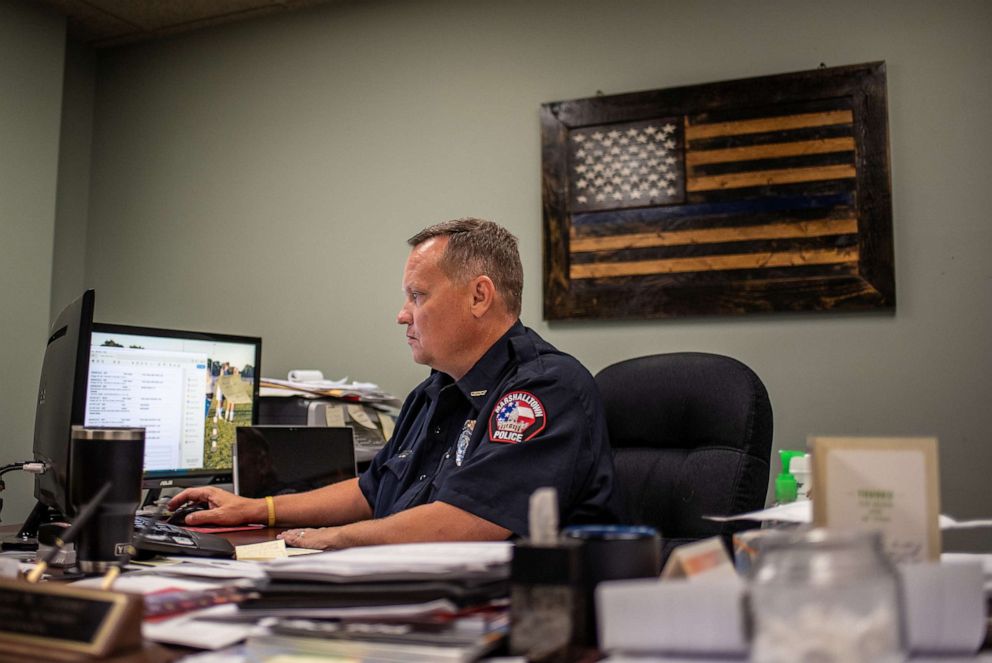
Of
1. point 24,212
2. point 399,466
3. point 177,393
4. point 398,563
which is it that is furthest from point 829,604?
point 24,212

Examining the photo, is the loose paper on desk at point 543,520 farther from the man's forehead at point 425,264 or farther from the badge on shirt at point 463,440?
the man's forehead at point 425,264

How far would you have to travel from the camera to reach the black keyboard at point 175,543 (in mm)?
1181

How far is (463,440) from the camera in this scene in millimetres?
1626

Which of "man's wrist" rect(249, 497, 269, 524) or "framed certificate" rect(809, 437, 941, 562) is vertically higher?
"framed certificate" rect(809, 437, 941, 562)

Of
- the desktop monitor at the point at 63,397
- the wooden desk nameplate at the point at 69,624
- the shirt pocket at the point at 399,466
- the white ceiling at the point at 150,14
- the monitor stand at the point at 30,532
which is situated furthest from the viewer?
the white ceiling at the point at 150,14

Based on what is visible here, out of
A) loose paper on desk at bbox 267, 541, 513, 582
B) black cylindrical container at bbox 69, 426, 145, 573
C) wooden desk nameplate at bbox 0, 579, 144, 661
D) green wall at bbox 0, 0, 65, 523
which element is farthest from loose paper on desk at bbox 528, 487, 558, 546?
green wall at bbox 0, 0, 65, 523

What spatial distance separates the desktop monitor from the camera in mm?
1163

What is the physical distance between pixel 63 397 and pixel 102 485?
247mm

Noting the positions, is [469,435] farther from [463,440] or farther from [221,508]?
[221,508]

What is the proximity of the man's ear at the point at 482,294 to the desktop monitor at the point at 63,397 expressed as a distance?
75 centimetres

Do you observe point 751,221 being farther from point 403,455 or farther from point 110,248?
point 110,248

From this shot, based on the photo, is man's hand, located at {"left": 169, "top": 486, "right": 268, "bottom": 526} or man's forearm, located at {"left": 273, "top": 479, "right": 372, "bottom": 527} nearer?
man's hand, located at {"left": 169, "top": 486, "right": 268, "bottom": 526}

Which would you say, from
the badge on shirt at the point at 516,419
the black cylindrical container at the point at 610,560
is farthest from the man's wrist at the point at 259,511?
the black cylindrical container at the point at 610,560

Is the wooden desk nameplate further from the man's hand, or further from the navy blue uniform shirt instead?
the man's hand
